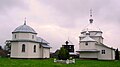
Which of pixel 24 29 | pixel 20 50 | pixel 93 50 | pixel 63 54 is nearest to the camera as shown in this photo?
pixel 63 54

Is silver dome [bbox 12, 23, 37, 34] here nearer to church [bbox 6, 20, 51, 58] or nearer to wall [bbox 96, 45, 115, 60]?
church [bbox 6, 20, 51, 58]

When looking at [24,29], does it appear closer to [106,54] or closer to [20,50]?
[20,50]

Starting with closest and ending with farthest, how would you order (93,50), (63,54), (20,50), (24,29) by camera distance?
(63,54)
(20,50)
(24,29)
(93,50)

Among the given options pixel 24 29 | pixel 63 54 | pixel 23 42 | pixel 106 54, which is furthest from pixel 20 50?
pixel 106 54

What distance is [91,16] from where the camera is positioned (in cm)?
6269

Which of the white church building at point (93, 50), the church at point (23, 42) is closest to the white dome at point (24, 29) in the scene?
the church at point (23, 42)

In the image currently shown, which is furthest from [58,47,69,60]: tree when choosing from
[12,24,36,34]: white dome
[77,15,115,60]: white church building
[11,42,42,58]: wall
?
[77,15,115,60]: white church building

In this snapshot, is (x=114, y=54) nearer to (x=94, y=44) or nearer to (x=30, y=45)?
(x=94, y=44)

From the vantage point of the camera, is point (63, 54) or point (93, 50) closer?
point (63, 54)

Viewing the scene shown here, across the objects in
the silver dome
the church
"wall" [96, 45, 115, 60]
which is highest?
the silver dome

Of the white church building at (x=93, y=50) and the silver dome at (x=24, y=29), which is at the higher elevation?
the silver dome at (x=24, y=29)

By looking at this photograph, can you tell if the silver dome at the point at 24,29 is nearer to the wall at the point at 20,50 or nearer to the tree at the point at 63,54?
the wall at the point at 20,50

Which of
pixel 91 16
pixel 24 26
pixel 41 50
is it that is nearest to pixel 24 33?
pixel 24 26

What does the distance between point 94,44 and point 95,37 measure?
13.8ft
